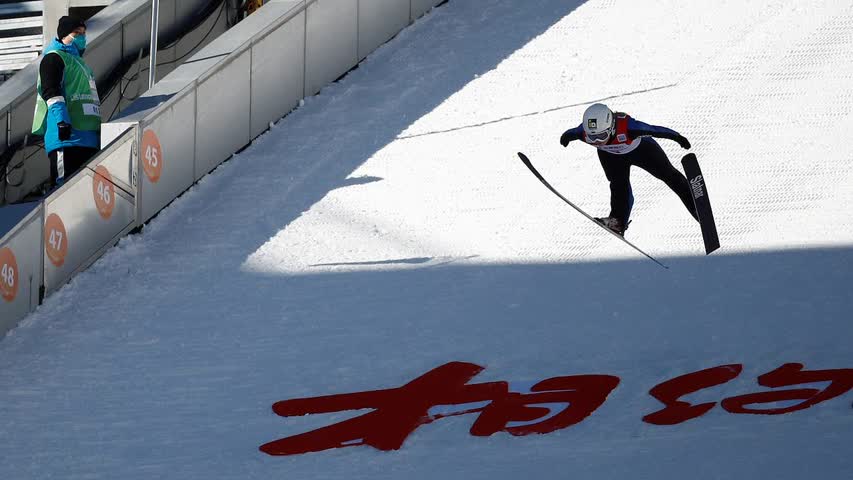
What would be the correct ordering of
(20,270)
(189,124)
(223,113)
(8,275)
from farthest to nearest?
(223,113), (189,124), (20,270), (8,275)

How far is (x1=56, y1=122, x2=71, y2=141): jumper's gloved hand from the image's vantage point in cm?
989

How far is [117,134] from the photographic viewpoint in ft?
33.6

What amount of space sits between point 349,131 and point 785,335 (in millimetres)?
4598

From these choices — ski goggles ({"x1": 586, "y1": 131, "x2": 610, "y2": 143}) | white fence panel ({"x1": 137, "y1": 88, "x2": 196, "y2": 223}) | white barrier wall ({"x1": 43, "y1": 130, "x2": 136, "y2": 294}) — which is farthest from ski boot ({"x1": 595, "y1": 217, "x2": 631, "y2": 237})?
white barrier wall ({"x1": 43, "y1": 130, "x2": 136, "y2": 294})

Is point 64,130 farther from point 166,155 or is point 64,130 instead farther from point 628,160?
point 628,160

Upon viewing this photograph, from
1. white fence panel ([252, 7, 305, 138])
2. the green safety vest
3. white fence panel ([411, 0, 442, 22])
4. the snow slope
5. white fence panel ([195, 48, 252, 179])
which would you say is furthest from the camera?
white fence panel ([411, 0, 442, 22])

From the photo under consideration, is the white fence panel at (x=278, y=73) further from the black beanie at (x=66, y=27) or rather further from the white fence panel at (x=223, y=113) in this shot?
the black beanie at (x=66, y=27)

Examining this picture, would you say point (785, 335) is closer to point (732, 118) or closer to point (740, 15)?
point (732, 118)

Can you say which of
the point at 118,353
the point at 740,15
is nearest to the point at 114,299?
the point at 118,353

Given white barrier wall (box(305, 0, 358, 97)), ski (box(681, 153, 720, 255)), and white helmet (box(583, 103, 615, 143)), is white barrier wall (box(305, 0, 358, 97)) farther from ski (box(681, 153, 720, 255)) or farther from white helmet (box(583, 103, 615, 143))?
ski (box(681, 153, 720, 255))

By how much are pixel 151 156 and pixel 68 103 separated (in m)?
0.77

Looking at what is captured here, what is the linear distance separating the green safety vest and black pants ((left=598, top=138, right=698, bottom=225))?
3684 millimetres

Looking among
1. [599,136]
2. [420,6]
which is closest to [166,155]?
[599,136]

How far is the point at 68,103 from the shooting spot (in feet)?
32.8
